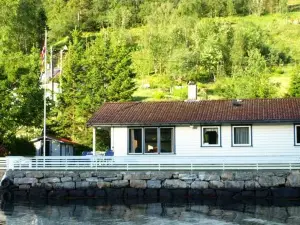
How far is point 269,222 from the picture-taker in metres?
18.1

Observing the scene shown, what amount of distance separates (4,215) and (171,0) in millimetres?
99580

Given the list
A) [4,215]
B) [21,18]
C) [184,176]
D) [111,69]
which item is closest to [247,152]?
[184,176]

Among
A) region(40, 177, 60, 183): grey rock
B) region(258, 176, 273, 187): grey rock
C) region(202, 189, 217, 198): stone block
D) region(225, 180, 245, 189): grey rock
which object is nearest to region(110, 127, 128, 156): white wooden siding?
region(40, 177, 60, 183): grey rock

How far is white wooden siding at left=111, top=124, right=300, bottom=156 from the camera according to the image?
2575cm

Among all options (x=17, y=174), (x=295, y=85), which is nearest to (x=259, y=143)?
(x=17, y=174)

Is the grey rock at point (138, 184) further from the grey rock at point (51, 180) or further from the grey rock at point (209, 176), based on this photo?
the grey rock at point (51, 180)

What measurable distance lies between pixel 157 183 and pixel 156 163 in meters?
1.04

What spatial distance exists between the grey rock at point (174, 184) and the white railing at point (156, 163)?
78cm

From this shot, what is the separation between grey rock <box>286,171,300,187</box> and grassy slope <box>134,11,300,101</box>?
2772cm

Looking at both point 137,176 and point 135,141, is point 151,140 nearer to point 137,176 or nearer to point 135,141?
point 135,141

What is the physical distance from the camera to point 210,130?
26391 mm

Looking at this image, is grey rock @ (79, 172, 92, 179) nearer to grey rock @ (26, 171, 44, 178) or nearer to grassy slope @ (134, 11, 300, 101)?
grey rock @ (26, 171, 44, 178)

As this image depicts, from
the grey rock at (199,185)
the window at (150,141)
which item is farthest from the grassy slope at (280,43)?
the grey rock at (199,185)

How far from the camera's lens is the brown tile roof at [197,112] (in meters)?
25.9
